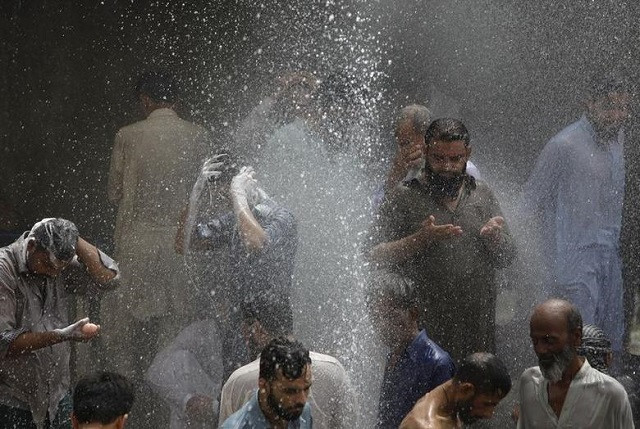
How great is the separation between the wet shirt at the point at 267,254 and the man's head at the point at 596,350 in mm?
1660

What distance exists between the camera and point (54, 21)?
10.1m

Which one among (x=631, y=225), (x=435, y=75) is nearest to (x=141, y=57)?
(x=435, y=75)

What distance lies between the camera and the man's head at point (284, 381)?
514 cm

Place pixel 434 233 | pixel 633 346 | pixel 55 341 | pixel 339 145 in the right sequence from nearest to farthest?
pixel 55 341 → pixel 434 233 → pixel 633 346 → pixel 339 145

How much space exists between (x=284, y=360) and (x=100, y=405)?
0.73 meters

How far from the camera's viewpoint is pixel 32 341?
6.11 metres

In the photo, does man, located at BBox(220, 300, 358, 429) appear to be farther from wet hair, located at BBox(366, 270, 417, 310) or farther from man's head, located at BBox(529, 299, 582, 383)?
man's head, located at BBox(529, 299, 582, 383)

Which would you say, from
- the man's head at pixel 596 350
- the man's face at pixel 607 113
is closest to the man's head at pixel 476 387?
the man's head at pixel 596 350

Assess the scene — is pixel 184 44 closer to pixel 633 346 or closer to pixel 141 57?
pixel 141 57

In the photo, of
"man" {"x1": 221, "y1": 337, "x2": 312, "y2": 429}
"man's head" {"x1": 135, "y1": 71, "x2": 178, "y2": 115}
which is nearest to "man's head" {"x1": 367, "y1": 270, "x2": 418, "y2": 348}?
"man" {"x1": 221, "y1": 337, "x2": 312, "y2": 429}

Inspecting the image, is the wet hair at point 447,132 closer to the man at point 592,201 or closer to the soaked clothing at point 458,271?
the soaked clothing at point 458,271

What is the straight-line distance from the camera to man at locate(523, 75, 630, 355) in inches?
306

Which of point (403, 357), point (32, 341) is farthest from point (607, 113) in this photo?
point (32, 341)

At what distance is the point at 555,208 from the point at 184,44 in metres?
3.50
